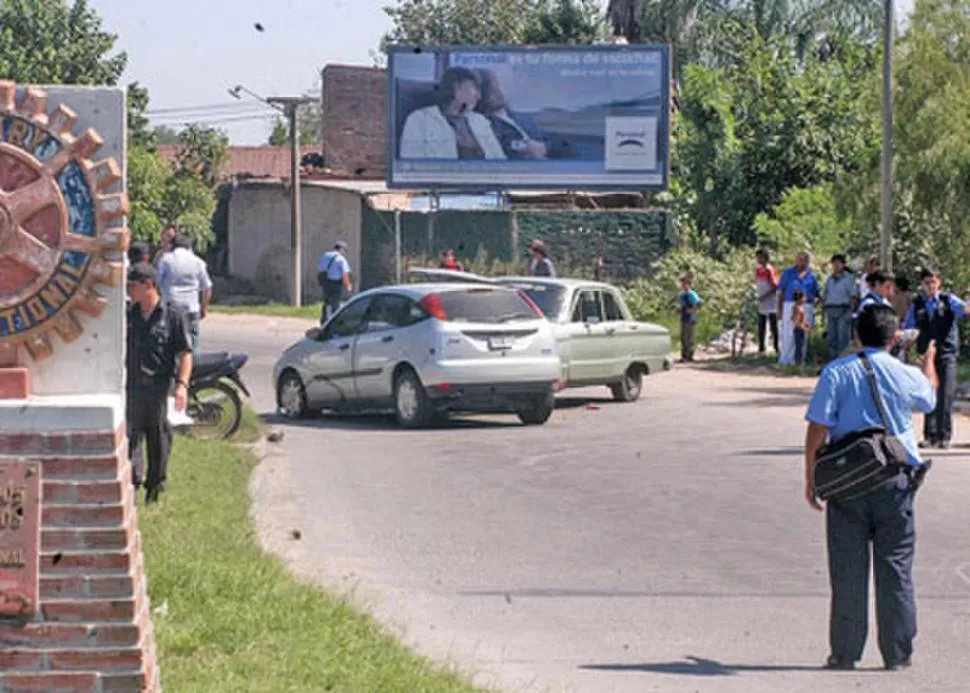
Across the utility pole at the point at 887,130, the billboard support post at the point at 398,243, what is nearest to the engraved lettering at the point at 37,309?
the utility pole at the point at 887,130

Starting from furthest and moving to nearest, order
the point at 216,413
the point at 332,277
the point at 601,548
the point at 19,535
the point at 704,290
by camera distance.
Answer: the point at 704,290 → the point at 332,277 → the point at 216,413 → the point at 601,548 → the point at 19,535

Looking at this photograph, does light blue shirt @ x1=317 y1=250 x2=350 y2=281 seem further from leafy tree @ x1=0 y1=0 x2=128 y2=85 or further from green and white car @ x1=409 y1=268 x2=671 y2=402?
leafy tree @ x1=0 y1=0 x2=128 y2=85

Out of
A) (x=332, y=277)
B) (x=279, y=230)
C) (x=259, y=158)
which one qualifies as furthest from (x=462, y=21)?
(x=332, y=277)

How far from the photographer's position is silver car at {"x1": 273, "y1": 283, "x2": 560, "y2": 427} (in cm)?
2050

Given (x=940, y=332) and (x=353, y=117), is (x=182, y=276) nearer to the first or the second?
(x=940, y=332)

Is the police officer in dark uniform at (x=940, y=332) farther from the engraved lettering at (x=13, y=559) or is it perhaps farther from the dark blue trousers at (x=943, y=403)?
the engraved lettering at (x=13, y=559)

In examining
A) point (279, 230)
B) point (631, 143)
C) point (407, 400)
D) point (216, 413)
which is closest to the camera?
point (216, 413)

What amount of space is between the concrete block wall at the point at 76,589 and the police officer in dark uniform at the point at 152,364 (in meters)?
6.60

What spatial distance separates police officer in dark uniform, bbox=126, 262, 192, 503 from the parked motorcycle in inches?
178

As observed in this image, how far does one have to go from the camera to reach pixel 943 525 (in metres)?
14.1

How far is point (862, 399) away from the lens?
9.52 metres

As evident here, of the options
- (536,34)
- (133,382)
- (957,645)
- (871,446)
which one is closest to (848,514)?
(871,446)

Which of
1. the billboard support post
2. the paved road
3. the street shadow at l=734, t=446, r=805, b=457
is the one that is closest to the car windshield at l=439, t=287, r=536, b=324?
the paved road

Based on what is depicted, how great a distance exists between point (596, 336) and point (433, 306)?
2.66m
